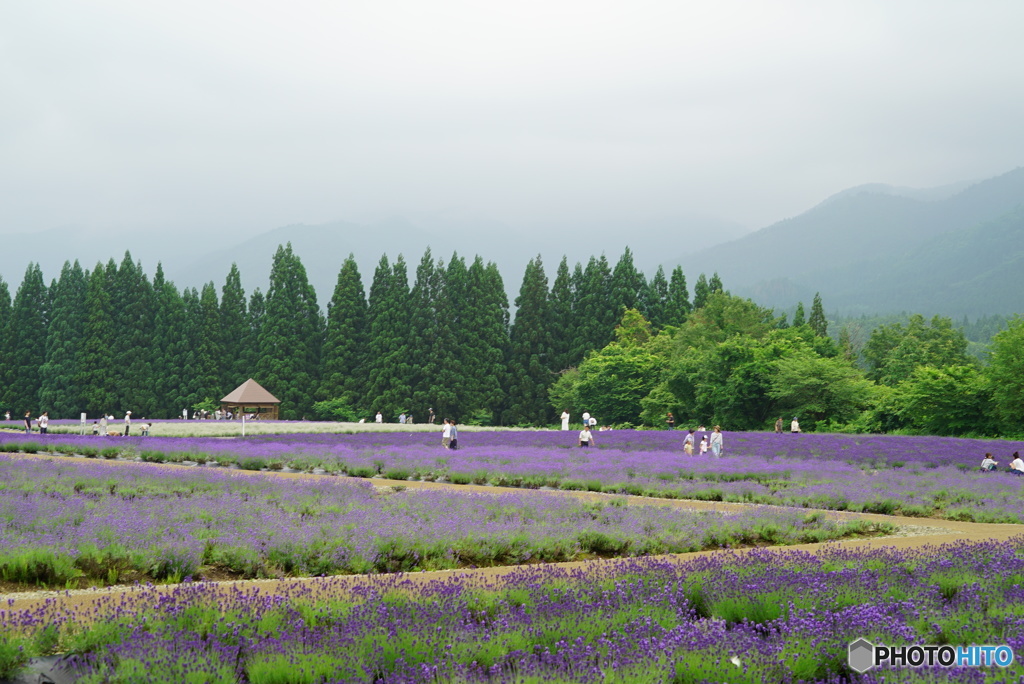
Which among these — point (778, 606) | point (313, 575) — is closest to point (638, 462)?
point (313, 575)

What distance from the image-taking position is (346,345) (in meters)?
73.9

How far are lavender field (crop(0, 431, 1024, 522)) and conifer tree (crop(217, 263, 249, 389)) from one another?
41.0 m

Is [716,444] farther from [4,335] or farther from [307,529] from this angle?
[4,335]

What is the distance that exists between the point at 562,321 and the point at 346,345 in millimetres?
20366

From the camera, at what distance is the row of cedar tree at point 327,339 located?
7162 cm

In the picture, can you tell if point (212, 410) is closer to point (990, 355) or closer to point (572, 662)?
point (990, 355)

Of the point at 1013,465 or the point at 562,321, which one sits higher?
the point at 562,321

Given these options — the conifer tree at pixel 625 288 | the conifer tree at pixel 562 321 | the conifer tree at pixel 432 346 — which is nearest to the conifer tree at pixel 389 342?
the conifer tree at pixel 432 346

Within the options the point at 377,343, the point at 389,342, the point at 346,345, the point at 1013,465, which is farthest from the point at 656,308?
the point at 1013,465

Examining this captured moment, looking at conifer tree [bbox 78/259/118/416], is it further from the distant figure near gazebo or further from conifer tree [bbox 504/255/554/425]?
conifer tree [bbox 504/255/554/425]

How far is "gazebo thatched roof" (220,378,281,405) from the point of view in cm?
6341

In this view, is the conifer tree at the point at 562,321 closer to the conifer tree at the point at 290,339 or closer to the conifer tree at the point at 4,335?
the conifer tree at the point at 290,339

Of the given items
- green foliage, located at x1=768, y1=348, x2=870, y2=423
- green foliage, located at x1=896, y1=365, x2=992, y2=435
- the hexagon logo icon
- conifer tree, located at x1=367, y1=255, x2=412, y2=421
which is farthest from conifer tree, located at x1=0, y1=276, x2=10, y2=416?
the hexagon logo icon

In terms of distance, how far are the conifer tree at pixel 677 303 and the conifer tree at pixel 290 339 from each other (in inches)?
1321
